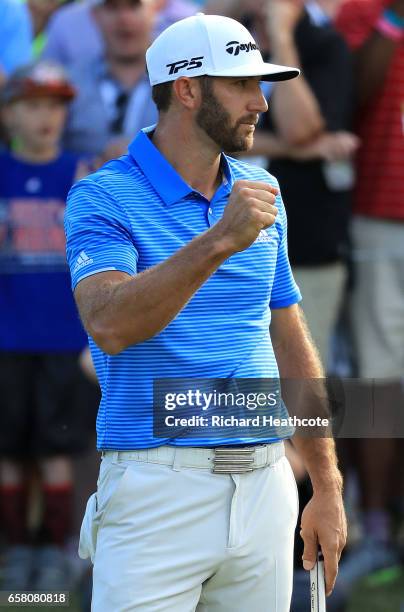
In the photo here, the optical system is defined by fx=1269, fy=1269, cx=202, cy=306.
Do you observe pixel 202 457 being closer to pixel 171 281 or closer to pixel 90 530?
pixel 90 530

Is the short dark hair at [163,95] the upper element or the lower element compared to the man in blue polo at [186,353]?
upper

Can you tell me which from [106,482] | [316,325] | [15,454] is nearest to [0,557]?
[15,454]

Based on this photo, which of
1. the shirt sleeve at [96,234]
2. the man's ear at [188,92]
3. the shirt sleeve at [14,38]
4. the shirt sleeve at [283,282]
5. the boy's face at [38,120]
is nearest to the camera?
the shirt sleeve at [96,234]

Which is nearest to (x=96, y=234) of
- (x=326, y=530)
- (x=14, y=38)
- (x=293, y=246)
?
(x=326, y=530)

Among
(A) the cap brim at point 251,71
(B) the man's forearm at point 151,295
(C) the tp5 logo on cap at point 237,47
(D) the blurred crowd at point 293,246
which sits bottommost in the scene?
(D) the blurred crowd at point 293,246

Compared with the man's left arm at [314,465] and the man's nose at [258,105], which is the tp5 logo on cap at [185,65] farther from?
the man's left arm at [314,465]

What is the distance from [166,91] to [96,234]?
588 millimetres

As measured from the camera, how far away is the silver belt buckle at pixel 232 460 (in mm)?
3336

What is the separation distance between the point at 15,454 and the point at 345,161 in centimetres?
225

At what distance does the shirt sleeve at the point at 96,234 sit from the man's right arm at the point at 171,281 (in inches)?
2.8

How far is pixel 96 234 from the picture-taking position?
3254 millimetres

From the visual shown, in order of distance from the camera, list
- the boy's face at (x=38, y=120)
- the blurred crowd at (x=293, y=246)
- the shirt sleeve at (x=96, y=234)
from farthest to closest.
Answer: the boy's face at (x=38, y=120) < the blurred crowd at (x=293, y=246) < the shirt sleeve at (x=96, y=234)

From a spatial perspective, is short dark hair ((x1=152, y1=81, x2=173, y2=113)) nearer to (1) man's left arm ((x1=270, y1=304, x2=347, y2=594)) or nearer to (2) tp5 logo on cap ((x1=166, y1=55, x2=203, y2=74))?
(2) tp5 logo on cap ((x1=166, y1=55, x2=203, y2=74))

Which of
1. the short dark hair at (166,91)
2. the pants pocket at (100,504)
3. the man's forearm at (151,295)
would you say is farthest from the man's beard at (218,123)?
the pants pocket at (100,504)
